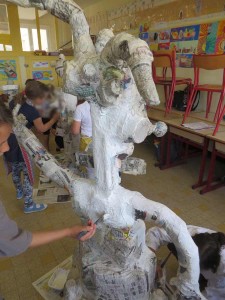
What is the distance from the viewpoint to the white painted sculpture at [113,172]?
0.65 metres

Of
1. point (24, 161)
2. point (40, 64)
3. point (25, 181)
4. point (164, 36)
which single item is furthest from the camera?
point (40, 64)

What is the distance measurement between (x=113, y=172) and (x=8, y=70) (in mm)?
3680

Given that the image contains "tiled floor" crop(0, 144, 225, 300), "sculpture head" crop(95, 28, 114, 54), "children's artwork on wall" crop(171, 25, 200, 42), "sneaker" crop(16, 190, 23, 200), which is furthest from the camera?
"children's artwork on wall" crop(171, 25, 200, 42)

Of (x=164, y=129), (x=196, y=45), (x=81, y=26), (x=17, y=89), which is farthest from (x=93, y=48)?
(x=17, y=89)

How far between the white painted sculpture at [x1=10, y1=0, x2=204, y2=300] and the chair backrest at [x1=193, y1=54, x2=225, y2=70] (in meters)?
1.55

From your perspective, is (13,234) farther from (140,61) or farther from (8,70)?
(8,70)

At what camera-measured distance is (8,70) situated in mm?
3857

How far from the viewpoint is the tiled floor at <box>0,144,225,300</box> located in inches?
59.2

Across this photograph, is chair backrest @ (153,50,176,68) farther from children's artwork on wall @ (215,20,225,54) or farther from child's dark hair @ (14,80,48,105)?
child's dark hair @ (14,80,48,105)

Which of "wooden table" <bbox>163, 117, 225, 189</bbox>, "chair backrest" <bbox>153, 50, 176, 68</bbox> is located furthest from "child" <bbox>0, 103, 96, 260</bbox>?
"chair backrest" <bbox>153, 50, 176, 68</bbox>

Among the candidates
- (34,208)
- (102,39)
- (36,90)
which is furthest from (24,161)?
(102,39)

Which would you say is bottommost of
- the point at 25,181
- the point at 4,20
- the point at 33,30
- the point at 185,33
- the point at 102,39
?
the point at 25,181

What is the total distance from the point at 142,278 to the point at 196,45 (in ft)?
9.66

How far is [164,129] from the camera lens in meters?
0.81
